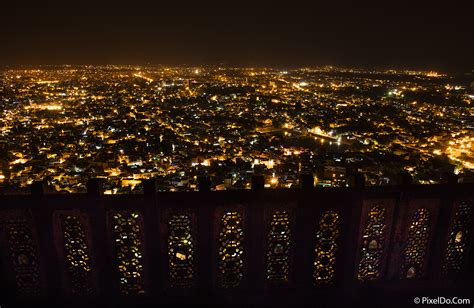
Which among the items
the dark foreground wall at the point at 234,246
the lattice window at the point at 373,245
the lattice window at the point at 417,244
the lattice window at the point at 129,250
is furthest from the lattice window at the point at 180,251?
the lattice window at the point at 417,244

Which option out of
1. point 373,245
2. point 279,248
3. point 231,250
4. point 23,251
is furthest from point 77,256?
point 373,245

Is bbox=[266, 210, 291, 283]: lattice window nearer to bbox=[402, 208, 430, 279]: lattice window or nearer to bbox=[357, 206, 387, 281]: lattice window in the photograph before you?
bbox=[357, 206, 387, 281]: lattice window

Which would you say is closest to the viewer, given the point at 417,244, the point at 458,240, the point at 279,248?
the point at 279,248

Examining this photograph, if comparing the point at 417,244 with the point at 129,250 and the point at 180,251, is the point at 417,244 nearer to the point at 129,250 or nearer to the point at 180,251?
the point at 180,251

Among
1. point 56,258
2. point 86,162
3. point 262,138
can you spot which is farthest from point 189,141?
point 56,258

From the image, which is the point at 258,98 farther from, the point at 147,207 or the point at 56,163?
the point at 147,207

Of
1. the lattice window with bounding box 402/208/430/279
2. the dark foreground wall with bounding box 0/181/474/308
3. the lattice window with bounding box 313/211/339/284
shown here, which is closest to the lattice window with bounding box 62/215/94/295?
the dark foreground wall with bounding box 0/181/474/308
